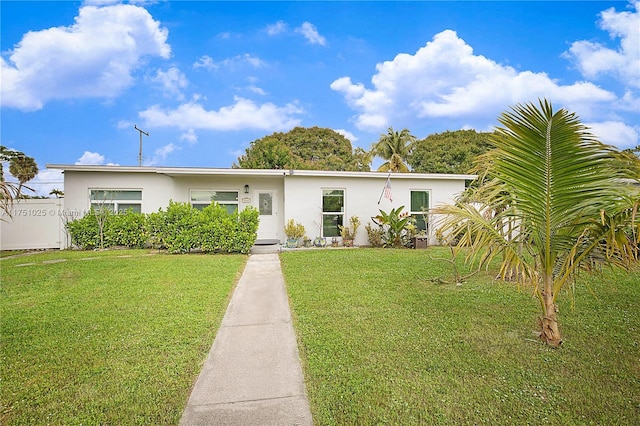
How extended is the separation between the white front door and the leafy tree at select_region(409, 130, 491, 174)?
19113mm

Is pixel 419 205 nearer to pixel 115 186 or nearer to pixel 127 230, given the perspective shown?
pixel 127 230

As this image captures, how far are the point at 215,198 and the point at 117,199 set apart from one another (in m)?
3.33

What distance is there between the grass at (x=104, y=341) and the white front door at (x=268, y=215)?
5.87 meters

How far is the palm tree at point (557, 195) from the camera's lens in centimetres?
287

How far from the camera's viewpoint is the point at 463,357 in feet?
10.3

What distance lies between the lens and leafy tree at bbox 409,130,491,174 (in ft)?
96.2

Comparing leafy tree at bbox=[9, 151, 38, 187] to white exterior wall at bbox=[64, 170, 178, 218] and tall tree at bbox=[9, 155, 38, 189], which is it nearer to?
tall tree at bbox=[9, 155, 38, 189]

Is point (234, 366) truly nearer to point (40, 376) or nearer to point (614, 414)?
point (40, 376)

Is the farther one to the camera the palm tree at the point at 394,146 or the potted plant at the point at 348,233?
the palm tree at the point at 394,146

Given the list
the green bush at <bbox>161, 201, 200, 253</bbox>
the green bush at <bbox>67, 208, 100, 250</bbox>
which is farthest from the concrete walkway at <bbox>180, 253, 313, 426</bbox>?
the green bush at <bbox>67, 208, 100, 250</bbox>

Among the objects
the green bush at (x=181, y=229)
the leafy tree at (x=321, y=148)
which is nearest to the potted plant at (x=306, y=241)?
the green bush at (x=181, y=229)

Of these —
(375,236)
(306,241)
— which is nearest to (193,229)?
(306,241)

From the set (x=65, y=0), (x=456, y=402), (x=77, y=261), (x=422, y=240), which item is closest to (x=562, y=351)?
(x=456, y=402)

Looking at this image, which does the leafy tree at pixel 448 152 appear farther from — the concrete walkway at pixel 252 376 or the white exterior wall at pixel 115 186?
the concrete walkway at pixel 252 376
